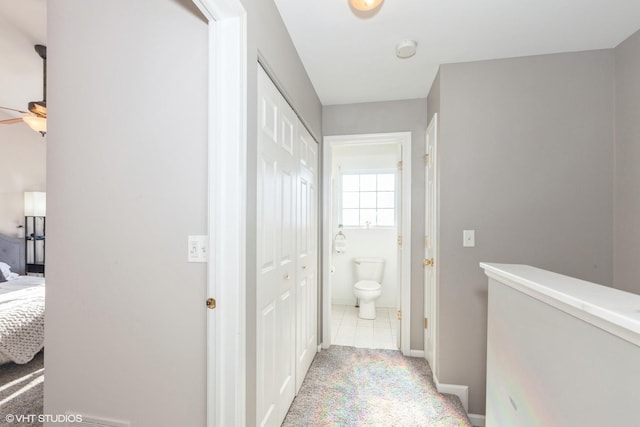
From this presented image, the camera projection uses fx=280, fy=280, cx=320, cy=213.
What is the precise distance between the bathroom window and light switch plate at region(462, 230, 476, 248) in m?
2.08

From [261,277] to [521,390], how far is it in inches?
45.4

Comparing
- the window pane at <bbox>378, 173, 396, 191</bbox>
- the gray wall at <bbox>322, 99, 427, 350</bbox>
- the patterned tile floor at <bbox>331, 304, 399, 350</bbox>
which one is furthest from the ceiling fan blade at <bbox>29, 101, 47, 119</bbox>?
the window pane at <bbox>378, 173, 396, 191</bbox>

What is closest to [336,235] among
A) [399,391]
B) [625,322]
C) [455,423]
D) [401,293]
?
[401,293]

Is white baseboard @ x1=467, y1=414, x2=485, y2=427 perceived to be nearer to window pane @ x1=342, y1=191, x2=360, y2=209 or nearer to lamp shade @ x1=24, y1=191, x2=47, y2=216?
window pane @ x1=342, y1=191, x2=360, y2=209

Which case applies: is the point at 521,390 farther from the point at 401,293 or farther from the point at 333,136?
the point at 333,136

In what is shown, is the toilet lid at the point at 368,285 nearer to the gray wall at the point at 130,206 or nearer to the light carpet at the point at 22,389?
the gray wall at the point at 130,206

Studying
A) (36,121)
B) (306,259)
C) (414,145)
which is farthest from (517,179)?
(36,121)

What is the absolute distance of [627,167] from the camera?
178 cm

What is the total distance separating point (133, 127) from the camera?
1.23 metres

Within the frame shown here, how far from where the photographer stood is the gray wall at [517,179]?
1907 mm

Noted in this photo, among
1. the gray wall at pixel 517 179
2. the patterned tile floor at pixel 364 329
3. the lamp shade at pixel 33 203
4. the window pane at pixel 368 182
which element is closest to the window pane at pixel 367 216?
the window pane at pixel 368 182

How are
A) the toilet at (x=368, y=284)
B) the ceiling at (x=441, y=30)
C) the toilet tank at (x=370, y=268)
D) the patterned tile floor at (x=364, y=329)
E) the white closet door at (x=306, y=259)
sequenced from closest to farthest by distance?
the ceiling at (x=441, y=30) → the white closet door at (x=306, y=259) → the patterned tile floor at (x=364, y=329) → the toilet at (x=368, y=284) → the toilet tank at (x=370, y=268)

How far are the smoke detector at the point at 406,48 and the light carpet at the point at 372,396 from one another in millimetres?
2374

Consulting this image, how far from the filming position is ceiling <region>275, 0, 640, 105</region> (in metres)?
1.51
